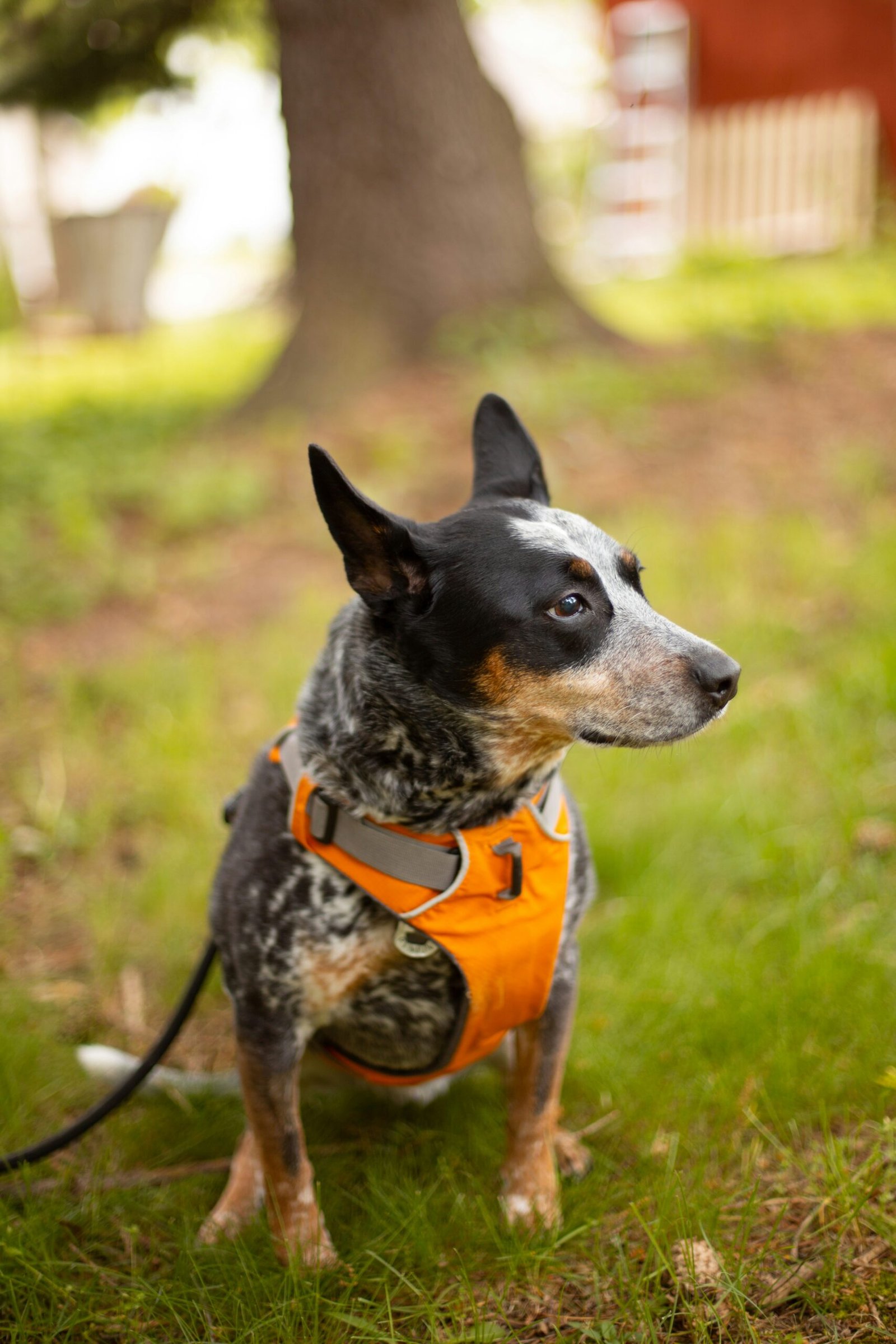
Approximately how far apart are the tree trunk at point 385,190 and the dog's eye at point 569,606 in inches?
193

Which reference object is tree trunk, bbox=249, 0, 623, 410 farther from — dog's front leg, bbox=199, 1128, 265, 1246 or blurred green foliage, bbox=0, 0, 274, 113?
dog's front leg, bbox=199, 1128, 265, 1246

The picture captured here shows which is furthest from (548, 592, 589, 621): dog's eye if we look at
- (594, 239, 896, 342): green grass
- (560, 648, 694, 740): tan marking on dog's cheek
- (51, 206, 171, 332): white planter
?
(51, 206, 171, 332): white planter

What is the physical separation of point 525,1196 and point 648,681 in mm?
1172

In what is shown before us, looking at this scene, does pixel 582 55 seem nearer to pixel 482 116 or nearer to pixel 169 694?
pixel 482 116

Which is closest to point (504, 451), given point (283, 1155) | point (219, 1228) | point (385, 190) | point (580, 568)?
point (580, 568)

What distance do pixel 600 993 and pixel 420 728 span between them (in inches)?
51.8

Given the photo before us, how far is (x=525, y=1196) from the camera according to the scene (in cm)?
239

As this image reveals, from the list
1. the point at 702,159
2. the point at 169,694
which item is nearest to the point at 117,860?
the point at 169,694

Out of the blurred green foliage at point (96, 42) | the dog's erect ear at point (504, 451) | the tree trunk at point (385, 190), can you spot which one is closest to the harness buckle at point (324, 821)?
the dog's erect ear at point (504, 451)

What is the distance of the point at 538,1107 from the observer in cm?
242

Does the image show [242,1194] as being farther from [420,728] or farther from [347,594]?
[347,594]

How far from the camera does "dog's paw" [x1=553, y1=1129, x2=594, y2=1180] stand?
8.39 ft

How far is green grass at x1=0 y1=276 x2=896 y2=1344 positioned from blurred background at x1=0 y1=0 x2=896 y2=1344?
13 millimetres

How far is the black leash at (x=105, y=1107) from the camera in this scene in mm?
2398
